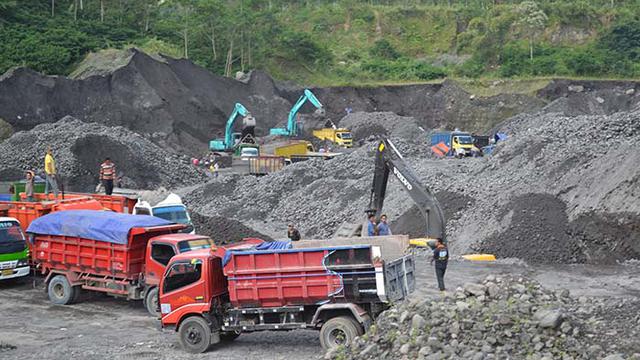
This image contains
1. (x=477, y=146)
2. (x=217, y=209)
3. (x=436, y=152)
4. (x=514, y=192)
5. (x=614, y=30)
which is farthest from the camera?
(x=614, y=30)

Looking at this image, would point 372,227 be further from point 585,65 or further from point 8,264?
point 585,65

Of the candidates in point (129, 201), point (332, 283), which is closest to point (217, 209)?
point (129, 201)

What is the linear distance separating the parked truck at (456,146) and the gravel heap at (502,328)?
104ft

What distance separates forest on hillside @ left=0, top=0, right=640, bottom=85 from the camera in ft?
214

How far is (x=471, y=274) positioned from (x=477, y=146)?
2819cm

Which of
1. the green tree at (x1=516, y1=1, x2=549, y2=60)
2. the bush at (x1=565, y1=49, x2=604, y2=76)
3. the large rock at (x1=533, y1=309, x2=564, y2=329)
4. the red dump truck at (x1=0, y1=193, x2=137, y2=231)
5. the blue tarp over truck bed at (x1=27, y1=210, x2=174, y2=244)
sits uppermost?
the green tree at (x1=516, y1=1, x2=549, y2=60)

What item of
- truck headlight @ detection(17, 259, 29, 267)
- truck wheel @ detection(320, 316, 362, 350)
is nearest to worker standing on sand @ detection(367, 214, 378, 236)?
truck wheel @ detection(320, 316, 362, 350)

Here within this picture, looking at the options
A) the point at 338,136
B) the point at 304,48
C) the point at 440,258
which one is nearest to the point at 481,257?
the point at 440,258

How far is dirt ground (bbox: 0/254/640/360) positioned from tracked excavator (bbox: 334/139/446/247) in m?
1.37

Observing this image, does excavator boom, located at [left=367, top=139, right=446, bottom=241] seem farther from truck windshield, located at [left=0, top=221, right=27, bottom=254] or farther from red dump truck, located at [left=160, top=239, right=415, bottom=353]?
truck windshield, located at [left=0, top=221, right=27, bottom=254]

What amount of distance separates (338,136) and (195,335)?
3624 centimetres

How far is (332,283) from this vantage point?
12.6 m

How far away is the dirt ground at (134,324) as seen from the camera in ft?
44.2

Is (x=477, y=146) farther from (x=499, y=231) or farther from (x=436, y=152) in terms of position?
(x=499, y=231)
